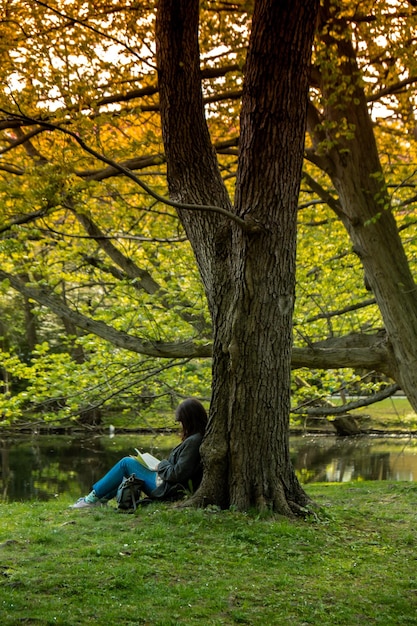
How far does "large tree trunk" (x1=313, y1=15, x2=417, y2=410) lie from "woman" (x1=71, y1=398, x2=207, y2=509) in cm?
295

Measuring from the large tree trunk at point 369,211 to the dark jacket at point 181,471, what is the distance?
313 cm

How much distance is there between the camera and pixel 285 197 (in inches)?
262

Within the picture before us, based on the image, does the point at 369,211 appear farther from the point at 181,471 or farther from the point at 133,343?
the point at 181,471

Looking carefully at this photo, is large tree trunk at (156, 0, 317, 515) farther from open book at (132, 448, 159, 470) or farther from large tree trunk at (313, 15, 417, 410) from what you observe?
large tree trunk at (313, 15, 417, 410)

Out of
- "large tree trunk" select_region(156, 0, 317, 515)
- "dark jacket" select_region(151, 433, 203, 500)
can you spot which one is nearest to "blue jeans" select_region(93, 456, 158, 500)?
"dark jacket" select_region(151, 433, 203, 500)

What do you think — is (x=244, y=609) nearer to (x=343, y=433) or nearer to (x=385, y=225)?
(x=385, y=225)

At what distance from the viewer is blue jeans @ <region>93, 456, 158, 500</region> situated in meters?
7.40

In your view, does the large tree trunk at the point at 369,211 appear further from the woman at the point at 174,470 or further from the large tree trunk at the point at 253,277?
the woman at the point at 174,470

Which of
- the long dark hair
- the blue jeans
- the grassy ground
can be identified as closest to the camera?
the grassy ground

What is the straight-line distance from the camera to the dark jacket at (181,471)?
6.94 m

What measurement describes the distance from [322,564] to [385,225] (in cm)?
505

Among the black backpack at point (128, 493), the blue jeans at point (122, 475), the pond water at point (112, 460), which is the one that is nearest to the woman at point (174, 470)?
the blue jeans at point (122, 475)

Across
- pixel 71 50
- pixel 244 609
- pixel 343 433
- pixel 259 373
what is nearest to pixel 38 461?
pixel 343 433

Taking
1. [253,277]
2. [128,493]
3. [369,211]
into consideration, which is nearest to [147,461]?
[128,493]
